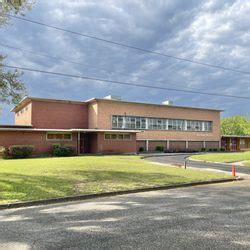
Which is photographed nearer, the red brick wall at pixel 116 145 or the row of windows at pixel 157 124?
the red brick wall at pixel 116 145

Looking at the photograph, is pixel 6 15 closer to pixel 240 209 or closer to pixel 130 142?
pixel 240 209

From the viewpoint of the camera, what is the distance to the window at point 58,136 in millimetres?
38938

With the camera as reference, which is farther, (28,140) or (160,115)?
(160,115)

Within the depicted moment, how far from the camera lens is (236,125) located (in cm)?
10712

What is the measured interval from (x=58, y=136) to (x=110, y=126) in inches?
378

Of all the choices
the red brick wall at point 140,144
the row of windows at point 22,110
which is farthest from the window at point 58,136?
the red brick wall at point 140,144

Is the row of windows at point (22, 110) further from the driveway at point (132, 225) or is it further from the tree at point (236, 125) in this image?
the tree at point (236, 125)

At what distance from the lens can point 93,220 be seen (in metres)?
7.51

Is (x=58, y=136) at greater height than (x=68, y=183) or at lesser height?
greater

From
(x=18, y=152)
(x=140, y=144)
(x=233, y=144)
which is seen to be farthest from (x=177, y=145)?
(x=18, y=152)

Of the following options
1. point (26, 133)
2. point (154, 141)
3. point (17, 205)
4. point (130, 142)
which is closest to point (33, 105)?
point (26, 133)

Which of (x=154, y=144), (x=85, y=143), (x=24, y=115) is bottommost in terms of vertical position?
(x=154, y=144)

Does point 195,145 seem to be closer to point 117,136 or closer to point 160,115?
point 160,115

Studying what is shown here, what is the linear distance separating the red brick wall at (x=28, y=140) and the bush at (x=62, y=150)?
3.12ft
